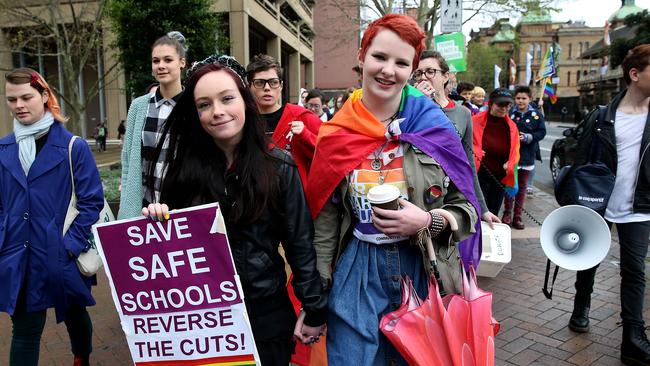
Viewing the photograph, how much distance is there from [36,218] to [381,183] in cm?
208

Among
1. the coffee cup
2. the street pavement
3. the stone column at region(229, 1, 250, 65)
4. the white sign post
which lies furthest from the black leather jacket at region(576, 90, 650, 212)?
the stone column at region(229, 1, 250, 65)

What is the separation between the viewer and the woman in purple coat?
285 centimetres

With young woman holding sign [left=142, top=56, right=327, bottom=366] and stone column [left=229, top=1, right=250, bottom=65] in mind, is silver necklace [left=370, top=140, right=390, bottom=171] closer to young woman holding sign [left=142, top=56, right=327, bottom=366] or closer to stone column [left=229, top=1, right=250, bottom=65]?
young woman holding sign [left=142, top=56, right=327, bottom=366]

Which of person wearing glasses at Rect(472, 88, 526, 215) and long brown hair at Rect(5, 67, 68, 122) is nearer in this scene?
long brown hair at Rect(5, 67, 68, 122)

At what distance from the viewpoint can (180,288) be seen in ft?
6.47

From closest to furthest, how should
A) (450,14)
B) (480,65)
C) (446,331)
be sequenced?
(446,331) → (450,14) → (480,65)

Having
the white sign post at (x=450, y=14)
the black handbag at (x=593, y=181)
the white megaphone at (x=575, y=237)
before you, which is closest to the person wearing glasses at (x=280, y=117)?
the white megaphone at (x=575, y=237)

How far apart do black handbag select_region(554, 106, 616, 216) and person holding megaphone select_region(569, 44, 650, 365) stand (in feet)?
0.13

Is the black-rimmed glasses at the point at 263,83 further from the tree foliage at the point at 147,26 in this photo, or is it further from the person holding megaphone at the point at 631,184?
the tree foliage at the point at 147,26

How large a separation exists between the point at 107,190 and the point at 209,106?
737 cm

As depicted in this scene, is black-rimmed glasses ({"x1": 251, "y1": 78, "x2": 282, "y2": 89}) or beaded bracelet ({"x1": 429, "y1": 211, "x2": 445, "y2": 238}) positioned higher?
black-rimmed glasses ({"x1": 251, "y1": 78, "x2": 282, "y2": 89})

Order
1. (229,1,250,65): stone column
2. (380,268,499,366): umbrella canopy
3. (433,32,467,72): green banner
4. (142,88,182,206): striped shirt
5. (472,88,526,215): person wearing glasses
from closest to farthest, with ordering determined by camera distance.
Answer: (380,268,499,366): umbrella canopy
(142,88,182,206): striped shirt
(472,88,526,215): person wearing glasses
(433,32,467,72): green banner
(229,1,250,65): stone column

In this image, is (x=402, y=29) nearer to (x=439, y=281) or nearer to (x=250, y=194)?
(x=250, y=194)

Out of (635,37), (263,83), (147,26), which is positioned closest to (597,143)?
(263,83)
